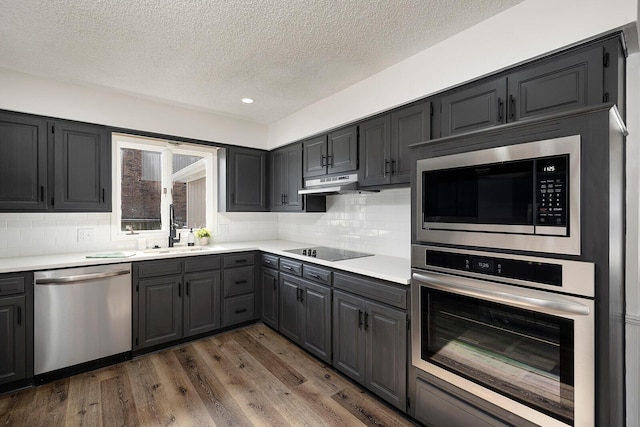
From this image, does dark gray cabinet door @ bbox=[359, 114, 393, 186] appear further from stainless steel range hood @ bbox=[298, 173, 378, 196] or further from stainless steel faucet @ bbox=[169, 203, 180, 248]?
stainless steel faucet @ bbox=[169, 203, 180, 248]

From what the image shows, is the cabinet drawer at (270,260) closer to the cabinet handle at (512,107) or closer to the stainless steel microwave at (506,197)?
the stainless steel microwave at (506,197)

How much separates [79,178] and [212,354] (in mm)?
2154

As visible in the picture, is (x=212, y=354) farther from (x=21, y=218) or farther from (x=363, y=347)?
→ (x=21, y=218)

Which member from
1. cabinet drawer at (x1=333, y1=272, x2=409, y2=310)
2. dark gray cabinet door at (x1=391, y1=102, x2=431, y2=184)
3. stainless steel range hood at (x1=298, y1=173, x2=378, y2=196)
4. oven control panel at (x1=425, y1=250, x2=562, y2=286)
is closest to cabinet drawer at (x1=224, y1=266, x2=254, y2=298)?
stainless steel range hood at (x1=298, y1=173, x2=378, y2=196)

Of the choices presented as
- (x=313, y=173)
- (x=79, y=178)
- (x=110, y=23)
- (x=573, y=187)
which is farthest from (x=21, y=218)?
(x=573, y=187)

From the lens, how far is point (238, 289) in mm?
3648

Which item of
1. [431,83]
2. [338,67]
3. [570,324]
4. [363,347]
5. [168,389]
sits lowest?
[168,389]

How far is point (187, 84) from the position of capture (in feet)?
9.86

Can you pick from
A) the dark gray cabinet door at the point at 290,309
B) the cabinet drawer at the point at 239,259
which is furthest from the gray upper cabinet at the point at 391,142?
the cabinet drawer at the point at 239,259

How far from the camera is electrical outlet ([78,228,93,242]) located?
126 inches

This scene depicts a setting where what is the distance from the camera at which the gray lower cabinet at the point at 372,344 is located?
2.11m

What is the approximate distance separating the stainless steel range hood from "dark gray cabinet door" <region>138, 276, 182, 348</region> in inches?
66.5

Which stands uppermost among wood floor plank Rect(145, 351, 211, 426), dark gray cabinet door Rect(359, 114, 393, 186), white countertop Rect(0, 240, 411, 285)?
dark gray cabinet door Rect(359, 114, 393, 186)

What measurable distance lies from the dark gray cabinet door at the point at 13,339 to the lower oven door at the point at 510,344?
2998 millimetres
